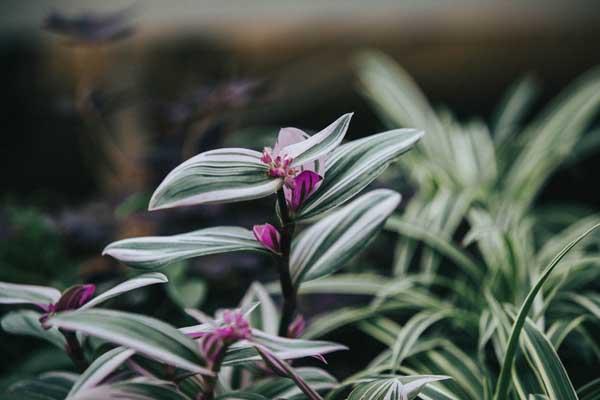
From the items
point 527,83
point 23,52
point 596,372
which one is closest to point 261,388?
point 596,372

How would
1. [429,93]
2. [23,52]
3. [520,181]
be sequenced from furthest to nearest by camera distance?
[23,52] < [429,93] < [520,181]

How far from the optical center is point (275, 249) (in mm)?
546

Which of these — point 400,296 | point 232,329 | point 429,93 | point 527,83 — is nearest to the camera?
point 232,329

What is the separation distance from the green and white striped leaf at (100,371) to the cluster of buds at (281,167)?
0.20m

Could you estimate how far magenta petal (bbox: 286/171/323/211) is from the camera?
20.1 inches

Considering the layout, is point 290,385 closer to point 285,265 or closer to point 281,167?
point 285,265

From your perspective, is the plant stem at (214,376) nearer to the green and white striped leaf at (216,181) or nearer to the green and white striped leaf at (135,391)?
the green and white striped leaf at (135,391)

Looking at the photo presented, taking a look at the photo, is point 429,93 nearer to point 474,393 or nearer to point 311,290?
point 311,290

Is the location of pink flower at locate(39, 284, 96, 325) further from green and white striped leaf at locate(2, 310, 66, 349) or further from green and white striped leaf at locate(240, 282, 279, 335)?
green and white striped leaf at locate(240, 282, 279, 335)

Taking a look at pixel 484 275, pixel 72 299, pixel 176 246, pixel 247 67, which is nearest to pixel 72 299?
pixel 72 299

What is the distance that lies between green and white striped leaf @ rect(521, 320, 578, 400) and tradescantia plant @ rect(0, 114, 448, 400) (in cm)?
11

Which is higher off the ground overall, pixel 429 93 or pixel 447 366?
pixel 429 93

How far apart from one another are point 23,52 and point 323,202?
1900mm

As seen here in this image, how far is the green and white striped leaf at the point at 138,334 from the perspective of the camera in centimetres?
43
